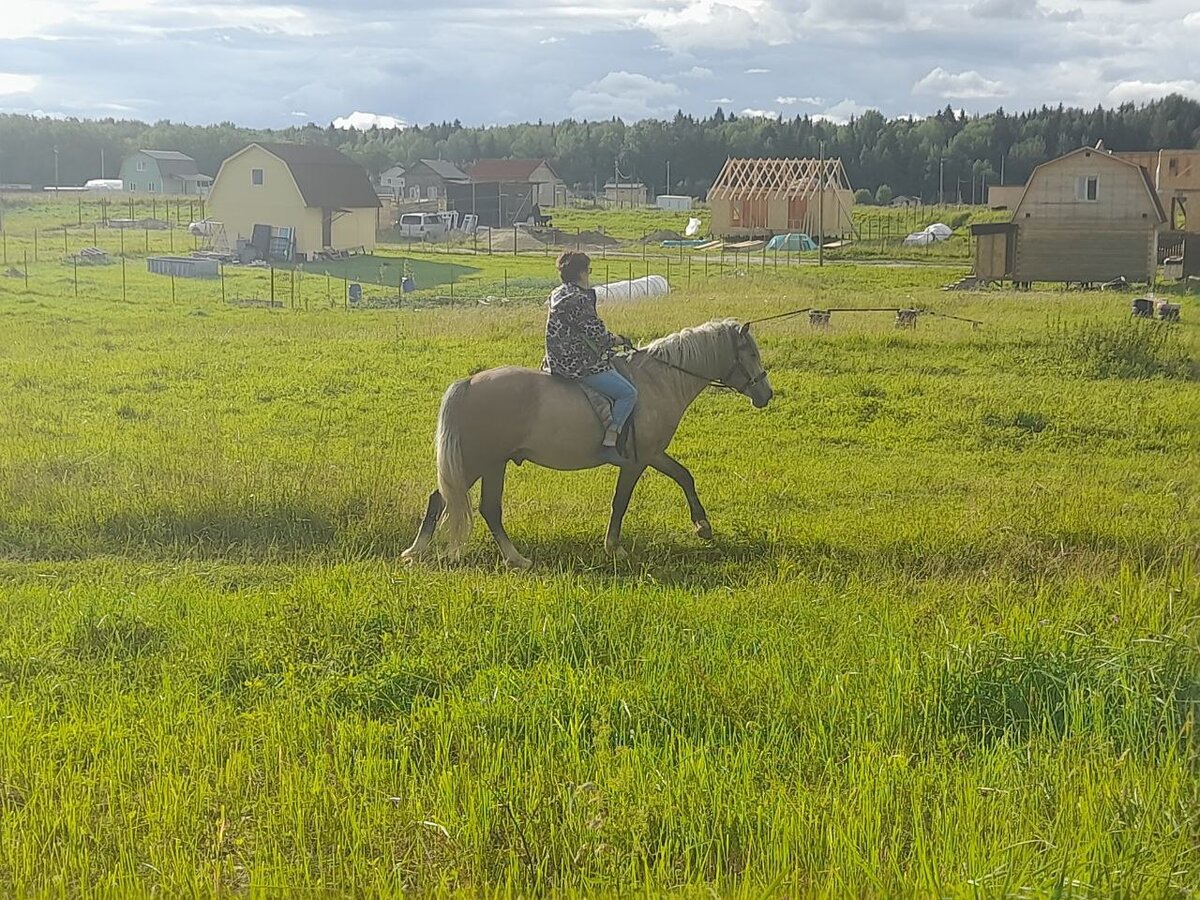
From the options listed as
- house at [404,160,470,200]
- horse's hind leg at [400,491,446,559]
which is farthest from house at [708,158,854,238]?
horse's hind leg at [400,491,446,559]

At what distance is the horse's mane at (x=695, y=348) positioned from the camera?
25.3 ft

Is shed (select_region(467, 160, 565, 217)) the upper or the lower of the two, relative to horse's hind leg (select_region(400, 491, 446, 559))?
upper

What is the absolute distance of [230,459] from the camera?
8.74m

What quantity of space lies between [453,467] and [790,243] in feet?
16.7

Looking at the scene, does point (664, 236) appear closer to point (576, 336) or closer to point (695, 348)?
point (695, 348)

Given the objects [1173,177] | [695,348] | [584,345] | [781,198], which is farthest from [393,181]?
[1173,177]

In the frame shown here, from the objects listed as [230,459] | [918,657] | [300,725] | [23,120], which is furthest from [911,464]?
[23,120]

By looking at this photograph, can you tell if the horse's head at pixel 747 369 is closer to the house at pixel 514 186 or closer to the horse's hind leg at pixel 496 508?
the horse's hind leg at pixel 496 508

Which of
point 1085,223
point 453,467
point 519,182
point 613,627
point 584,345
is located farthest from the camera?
point 519,182

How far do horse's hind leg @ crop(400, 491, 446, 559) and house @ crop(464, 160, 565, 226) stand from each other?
5.43 metres

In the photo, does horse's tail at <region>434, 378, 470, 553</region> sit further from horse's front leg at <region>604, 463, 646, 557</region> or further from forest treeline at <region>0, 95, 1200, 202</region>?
forest treeline at <region>0, 95, 1200, 202</region>

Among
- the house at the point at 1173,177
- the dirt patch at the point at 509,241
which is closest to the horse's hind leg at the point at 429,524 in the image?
the dirt patch at the point at 509,241

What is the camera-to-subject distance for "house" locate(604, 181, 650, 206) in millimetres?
12047

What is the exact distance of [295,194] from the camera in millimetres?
11469
